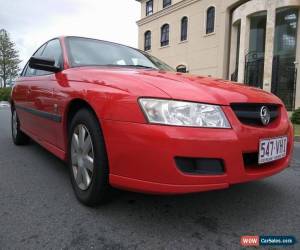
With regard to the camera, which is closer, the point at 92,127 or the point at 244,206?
the point at 92,127

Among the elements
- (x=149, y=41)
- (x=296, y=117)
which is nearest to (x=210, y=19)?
(x=149, y=41)

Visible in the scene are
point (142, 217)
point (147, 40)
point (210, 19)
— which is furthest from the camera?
point (147, 40)

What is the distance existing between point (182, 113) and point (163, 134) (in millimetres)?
194

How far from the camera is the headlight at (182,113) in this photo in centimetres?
189

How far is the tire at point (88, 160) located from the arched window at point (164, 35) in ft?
70.2

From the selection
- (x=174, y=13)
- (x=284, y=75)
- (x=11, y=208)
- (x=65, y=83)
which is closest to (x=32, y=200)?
(x=11, y=208)

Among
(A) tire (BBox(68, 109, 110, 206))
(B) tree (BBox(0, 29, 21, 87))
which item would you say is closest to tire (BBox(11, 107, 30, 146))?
(A) tire (BBox(68, 109, 110, 206))

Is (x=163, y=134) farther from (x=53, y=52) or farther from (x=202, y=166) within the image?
(x=53, y=52)

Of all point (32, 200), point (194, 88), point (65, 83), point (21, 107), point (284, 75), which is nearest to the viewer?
point (194, 88)

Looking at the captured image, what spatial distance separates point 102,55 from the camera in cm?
317

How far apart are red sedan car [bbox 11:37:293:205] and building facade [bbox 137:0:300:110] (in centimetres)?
1226

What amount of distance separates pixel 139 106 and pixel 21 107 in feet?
9.67

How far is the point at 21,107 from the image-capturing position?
14.1 feet

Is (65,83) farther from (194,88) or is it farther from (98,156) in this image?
(194,88)
